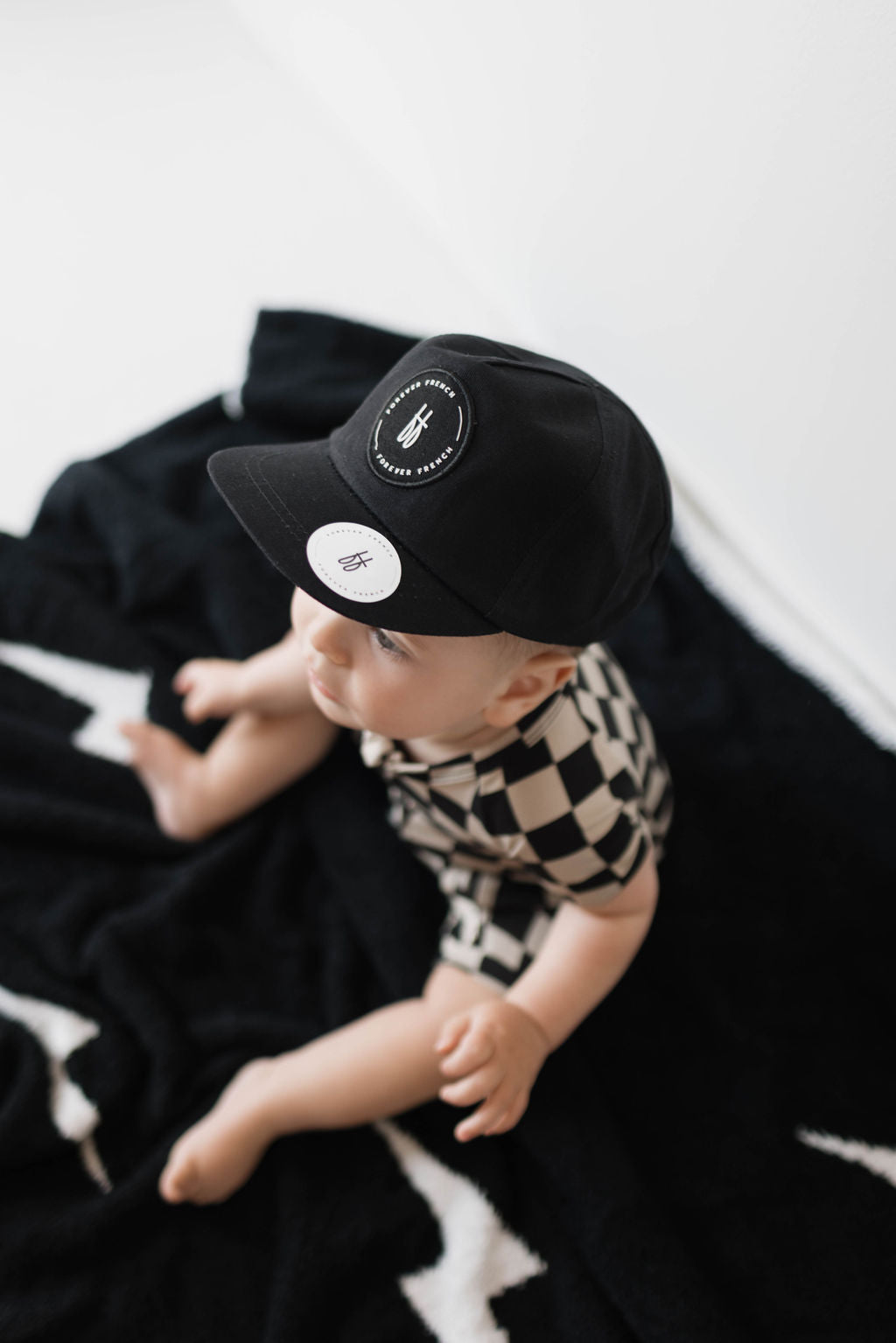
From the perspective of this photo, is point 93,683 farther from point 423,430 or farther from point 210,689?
point 423,430

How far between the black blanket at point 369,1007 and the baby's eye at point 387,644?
34cm

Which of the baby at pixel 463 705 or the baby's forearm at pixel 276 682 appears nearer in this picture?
the baby at pixel 463 705

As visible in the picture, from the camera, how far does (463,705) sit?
643 mm

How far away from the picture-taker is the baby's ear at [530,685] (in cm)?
65

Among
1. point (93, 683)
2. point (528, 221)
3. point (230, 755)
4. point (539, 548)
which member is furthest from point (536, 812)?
point (528, 221)

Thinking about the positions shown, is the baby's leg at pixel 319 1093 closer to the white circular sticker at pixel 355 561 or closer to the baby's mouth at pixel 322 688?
the baby's mouth at pixel 322 688

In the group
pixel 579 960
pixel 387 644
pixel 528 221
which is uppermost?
pixel 528 221

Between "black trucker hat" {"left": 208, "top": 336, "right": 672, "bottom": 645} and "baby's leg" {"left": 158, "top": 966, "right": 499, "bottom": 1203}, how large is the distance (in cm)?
36

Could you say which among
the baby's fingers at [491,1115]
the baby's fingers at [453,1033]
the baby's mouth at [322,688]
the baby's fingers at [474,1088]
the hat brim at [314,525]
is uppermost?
the hat brim at [314,525]

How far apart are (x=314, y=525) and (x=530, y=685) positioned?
0.56 feet

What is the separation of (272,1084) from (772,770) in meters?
0.52

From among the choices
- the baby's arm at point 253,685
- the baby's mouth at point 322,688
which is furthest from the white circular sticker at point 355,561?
the baby's arm at point 253,685

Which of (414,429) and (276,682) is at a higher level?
(414,429)

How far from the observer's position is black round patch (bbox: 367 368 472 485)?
0.56m
